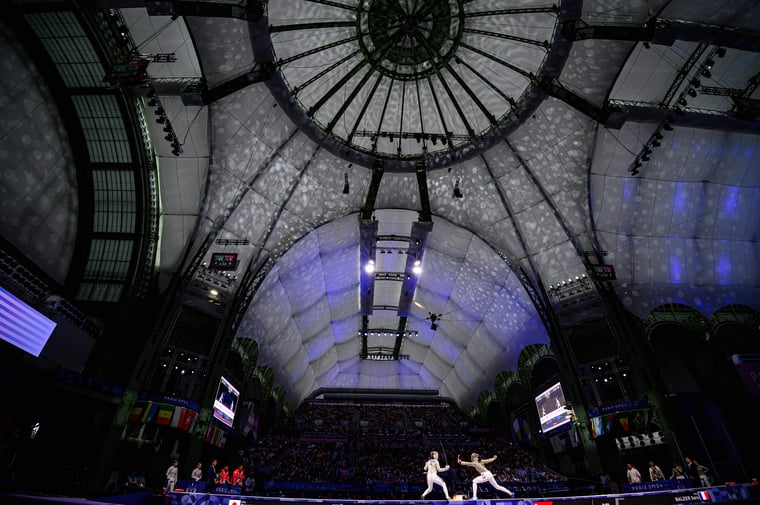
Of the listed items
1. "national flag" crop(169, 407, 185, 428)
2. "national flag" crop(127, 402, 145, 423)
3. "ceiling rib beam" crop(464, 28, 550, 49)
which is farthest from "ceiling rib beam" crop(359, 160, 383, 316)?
"national flag" crop(127, 402, 145, 423)

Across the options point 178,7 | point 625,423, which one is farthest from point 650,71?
point 178,7

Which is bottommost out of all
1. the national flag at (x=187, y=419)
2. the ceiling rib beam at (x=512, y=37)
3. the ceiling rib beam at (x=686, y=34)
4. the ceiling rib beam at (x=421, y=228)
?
the national flag at (x=187, y=419)

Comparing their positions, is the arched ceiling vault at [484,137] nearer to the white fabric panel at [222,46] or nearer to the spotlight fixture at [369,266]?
the white fabric panel at [222,46]

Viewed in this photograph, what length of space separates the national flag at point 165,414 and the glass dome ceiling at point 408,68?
59.2 ft

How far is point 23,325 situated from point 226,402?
46.9 feet

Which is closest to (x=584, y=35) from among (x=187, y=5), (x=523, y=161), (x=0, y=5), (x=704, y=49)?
(x=704, y=49)

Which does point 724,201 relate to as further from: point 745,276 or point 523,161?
point 523,161

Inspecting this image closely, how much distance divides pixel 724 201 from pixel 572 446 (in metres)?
19.1

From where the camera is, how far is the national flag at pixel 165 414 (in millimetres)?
19109

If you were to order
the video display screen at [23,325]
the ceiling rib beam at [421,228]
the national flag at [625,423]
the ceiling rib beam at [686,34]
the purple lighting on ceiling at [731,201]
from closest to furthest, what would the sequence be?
the video display screen at [23,325] → the ceiling rib beam at [686,34] → the national flag at [625,423] → the purple lighting on ceiling at [731,201] → the ceiling rib beam at [421,228]

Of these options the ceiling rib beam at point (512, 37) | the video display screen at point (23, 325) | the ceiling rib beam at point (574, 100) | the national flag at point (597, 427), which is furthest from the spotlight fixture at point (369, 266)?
the video display screen at point (23, 325)

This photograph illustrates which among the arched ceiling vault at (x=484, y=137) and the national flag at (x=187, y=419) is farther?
the national flag at (x=187, y=419)

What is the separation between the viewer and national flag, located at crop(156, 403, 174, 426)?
1911 cm

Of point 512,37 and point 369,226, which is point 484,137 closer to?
point 512,37
